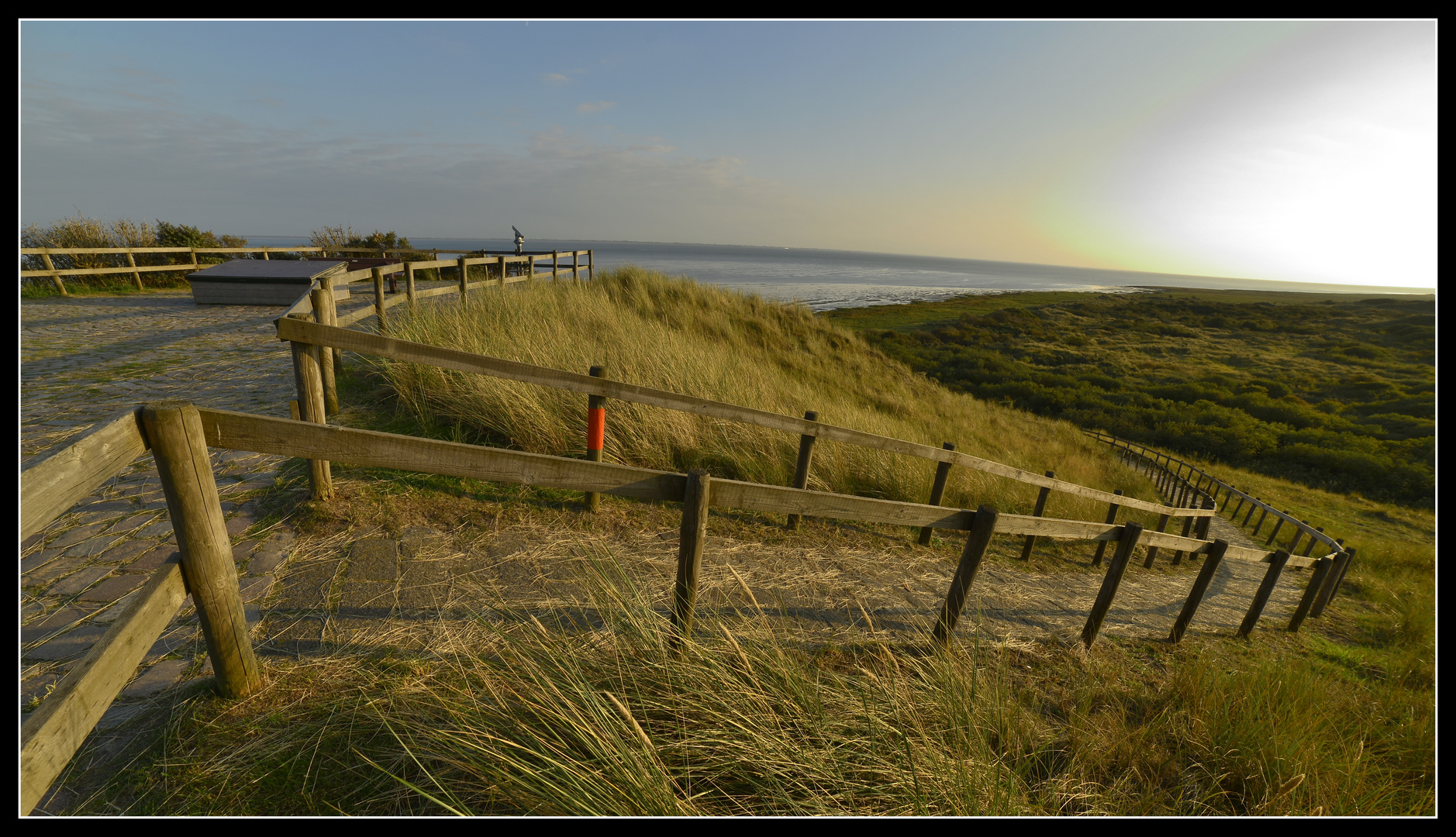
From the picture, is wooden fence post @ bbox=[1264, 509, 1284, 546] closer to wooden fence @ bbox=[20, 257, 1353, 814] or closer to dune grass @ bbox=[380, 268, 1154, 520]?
dune grass @ bbox=[380, 268, 1154, 520]

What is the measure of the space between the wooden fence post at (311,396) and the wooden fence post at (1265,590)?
930 centimetres

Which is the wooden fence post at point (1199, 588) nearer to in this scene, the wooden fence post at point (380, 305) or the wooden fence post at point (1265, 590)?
the wooden fence post at point (1265, 590)

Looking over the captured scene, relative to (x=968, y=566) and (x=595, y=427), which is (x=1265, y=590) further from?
(x=595, y=427)

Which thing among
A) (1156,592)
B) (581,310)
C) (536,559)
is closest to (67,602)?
(536,559)

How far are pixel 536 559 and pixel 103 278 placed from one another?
68.6ft

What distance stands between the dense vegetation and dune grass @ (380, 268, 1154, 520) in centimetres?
1451

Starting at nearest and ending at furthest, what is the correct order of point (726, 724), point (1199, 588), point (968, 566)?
point (726, 724) → point (968, 566) → point (1199, 588)

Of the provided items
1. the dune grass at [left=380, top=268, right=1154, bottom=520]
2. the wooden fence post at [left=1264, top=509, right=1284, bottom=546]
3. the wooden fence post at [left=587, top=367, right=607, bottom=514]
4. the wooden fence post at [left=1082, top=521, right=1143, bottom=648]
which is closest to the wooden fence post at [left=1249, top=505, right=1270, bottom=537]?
the wooden fence post at [left=1264, top=509, right=1284, bottom=546]

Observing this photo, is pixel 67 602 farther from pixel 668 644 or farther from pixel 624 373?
pixel 624 373

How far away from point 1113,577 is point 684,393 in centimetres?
505

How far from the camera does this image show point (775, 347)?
16547 millimetres

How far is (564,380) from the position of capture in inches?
183

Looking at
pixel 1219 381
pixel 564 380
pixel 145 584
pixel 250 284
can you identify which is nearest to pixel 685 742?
pixel 145 584

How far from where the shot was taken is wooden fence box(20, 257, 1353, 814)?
147cm
